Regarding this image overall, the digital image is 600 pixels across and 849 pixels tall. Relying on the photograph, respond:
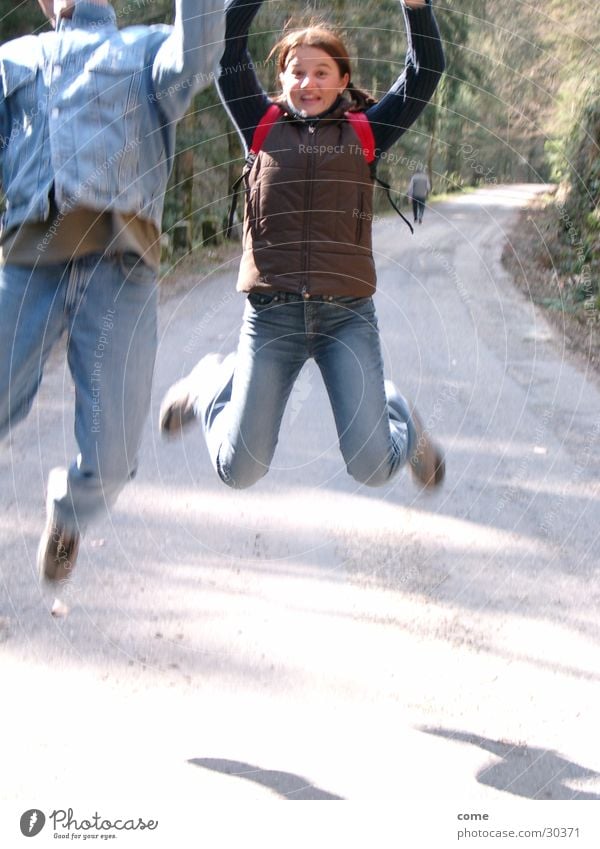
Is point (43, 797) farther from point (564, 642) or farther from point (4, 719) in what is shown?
point (564, 642)

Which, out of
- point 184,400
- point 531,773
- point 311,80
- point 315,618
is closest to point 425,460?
point 315,618

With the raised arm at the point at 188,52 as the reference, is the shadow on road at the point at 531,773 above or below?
below

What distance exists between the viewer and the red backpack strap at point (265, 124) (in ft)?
7.71

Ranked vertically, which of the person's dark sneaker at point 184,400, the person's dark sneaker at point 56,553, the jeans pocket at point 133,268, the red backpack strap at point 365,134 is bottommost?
the person's dark sneaker at point 56,553

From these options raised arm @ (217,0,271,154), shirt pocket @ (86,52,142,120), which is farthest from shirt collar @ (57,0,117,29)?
raised arm @ (217,0,271,154)

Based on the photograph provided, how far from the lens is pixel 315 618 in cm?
290

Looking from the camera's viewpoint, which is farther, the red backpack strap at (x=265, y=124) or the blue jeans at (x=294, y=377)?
the blue jeans at (x=294, y=377)

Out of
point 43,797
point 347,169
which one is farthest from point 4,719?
point 347,169

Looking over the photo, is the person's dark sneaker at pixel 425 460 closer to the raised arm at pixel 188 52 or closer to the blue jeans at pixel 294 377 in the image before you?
the blue jeans at pixel 294 377

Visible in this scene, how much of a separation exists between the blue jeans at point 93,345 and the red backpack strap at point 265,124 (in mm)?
401

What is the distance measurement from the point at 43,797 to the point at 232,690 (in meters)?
0.55

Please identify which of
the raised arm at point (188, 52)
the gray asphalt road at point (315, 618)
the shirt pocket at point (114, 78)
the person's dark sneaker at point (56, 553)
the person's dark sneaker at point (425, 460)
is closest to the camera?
the raised arm at point (188, 52)

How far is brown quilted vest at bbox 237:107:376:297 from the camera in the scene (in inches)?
91.6

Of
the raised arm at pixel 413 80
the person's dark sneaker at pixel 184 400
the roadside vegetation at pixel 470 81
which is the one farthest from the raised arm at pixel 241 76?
the person's dark sneaker at pixel 184 400
